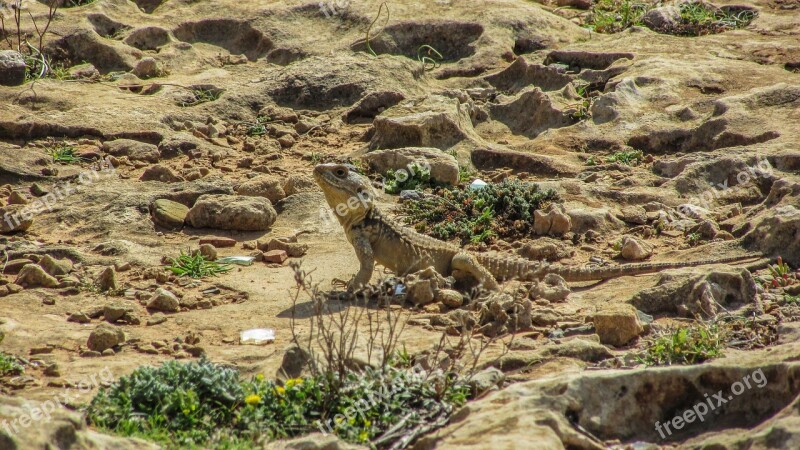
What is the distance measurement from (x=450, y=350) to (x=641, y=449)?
157 centimetres

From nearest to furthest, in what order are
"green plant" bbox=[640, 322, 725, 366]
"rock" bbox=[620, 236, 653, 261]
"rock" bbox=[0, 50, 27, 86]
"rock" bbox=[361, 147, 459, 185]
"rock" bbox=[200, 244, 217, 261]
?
"green plant" bbox=[640, 322, 725, 366] → "rock" bbox=[620, 236, 653, 261] → "rock" bbox=[200, 244, 217, 261] → "rock" bbox=[361, 147, 459, 185] → "rock" bbox=[0, 50, 27, 86]

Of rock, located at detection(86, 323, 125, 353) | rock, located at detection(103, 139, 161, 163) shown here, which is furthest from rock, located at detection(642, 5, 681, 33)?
rock, located at detection(86, 323, 125, 353)

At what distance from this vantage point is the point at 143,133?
11438mm

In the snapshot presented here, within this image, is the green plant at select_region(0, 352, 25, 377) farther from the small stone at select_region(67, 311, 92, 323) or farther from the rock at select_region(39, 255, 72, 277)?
the rock at select_region(39, 255, 72, 277)

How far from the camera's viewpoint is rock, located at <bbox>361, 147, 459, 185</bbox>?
34.1ft

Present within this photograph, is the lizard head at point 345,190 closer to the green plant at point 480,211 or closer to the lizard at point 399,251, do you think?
the lizard at point 399,251

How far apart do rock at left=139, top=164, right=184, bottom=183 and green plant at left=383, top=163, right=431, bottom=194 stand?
7.91 ft

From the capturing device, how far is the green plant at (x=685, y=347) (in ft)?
18.5

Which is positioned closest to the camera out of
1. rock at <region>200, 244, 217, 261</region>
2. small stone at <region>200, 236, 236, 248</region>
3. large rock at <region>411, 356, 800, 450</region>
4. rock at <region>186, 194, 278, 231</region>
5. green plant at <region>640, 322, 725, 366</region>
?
large rock at <region>411, 356, 800, 450</region>

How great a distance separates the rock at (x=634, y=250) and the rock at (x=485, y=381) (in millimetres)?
3411

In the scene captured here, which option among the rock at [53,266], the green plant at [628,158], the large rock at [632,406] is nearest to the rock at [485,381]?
the large rock at [632,406]

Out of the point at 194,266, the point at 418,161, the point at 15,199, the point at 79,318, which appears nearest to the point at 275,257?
the point at 194,266

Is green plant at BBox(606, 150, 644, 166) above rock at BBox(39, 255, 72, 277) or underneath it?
above

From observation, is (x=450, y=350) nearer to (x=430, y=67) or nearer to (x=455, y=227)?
(x=455, y=227)
